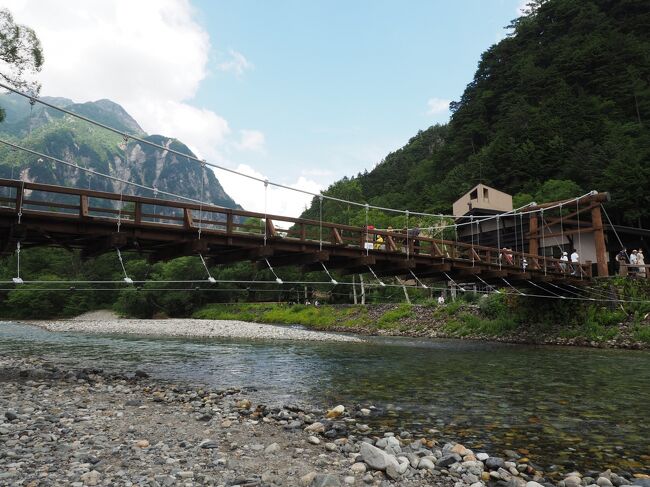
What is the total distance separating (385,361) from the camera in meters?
16.0

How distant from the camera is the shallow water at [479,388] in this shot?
671cm

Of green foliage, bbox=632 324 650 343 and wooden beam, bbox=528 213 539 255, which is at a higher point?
wooden beam, bbox=528 213 539 255

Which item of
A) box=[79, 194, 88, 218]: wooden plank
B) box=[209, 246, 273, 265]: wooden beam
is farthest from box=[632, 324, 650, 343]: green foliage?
box=[79, 194, 88, 218]: wooden plank

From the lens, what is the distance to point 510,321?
26.7 metres

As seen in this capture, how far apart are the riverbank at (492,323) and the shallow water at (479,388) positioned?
2.93 metres

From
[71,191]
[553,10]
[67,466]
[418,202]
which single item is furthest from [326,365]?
[553,10]

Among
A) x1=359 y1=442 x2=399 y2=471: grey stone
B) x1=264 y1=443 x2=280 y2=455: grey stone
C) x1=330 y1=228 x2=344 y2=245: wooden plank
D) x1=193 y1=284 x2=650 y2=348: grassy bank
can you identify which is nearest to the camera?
x1=359 y1=442 x2=399 y2=471: grey stone

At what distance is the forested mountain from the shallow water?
30641mm

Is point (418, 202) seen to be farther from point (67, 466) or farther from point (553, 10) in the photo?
point (67, 466)

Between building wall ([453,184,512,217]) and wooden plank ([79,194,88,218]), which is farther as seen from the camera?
building wall ([453,184,512,217])

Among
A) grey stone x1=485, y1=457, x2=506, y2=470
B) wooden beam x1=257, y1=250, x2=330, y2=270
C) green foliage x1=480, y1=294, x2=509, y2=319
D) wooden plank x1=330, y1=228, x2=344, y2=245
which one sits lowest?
grey stone x1=485, y1=457, x2=506, y2=470

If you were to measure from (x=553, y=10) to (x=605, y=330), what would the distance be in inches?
2816

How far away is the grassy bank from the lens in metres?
22.0

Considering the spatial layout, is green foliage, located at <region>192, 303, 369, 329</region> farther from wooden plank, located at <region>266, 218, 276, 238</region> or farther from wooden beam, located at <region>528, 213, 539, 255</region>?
wooden plank, located at <region>266, 218, 276, 238</region>
